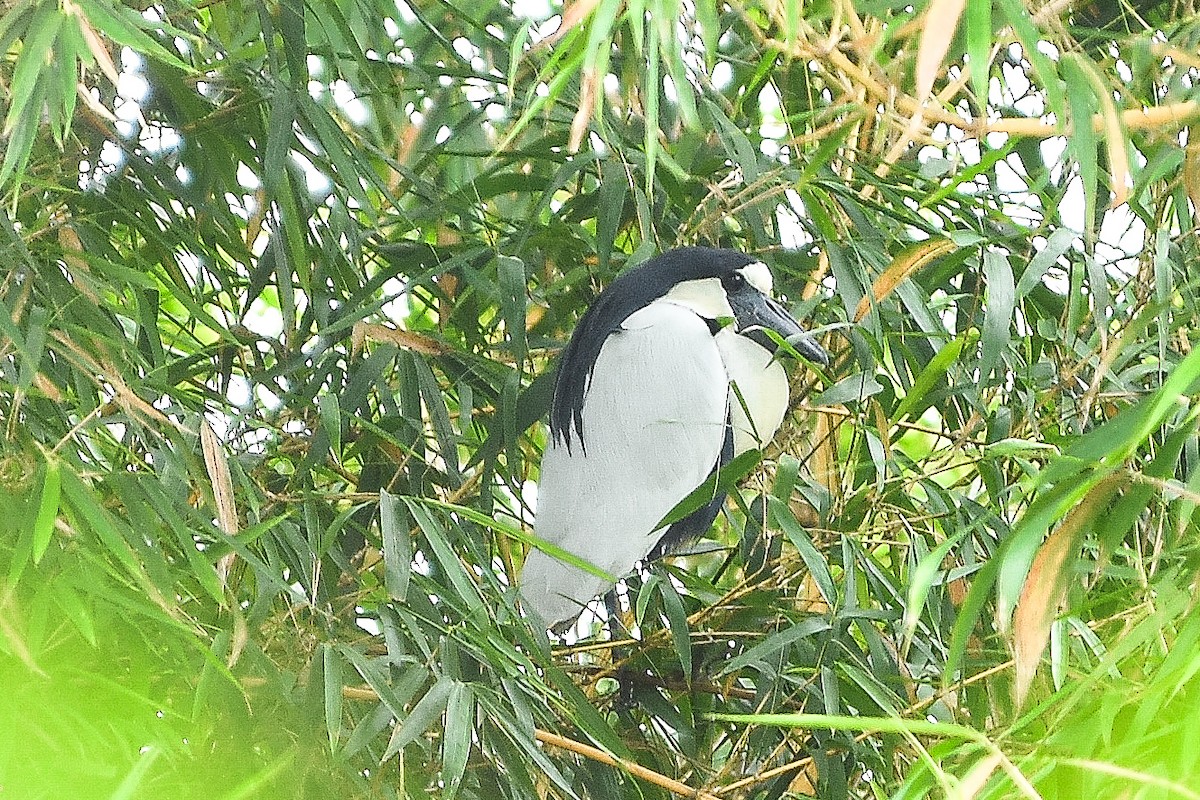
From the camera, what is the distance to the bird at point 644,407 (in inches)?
45.4

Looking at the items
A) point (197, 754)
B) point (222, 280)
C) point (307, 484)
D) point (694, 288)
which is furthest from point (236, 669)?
point (694, 288)

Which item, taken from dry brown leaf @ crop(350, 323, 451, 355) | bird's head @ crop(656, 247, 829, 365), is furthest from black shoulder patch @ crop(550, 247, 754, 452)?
dry brown leaf @ crop(350, 323, 451, 355)

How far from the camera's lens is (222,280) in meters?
1.12

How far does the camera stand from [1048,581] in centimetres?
64

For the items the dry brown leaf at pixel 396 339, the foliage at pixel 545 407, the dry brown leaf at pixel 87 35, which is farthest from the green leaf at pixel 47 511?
the dry brown leaf at pixel 396 339

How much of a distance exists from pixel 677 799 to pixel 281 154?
58 cm

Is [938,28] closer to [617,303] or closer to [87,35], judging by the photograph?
[87,35]

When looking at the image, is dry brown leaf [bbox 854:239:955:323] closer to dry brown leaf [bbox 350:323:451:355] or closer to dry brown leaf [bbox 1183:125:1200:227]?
dry brown leaf [bbox 1183:125:1200:227]

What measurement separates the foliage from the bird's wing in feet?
0.19

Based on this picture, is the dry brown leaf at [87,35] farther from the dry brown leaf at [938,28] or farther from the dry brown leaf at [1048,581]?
the dry brown leaf at [1048,581]

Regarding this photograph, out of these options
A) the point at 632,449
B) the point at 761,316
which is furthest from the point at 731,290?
the point at 632,449

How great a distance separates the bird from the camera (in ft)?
3.78

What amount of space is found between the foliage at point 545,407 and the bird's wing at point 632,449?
57 millimetres

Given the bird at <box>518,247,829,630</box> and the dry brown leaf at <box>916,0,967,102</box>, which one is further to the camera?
the bird at <box>518,247,829,630</box>
